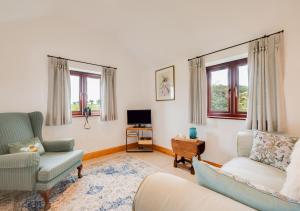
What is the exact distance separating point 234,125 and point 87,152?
293cm

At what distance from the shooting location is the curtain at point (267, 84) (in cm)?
209

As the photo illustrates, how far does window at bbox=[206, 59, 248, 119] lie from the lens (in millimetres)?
2701

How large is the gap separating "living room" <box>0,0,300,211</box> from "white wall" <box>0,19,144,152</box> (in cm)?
2

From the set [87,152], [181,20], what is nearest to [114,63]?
[181,20]

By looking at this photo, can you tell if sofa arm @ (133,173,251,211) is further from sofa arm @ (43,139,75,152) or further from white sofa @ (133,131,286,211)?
sofa arm @ (43,139,75,152)

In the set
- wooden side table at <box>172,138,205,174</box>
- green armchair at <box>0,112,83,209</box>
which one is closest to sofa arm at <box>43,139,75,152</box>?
green armchair at <box>0,112,83,209</box>

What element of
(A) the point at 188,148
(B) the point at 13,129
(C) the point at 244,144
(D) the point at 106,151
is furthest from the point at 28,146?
(C) the point at 244,144

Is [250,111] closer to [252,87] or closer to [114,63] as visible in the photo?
A: [252,87]

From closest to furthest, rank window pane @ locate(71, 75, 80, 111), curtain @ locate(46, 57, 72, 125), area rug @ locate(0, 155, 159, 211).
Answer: area rug @ locate(0, 155, 159, 211), curtain @ locate(46, 57, 72, 125), window pane @ locate(71, 75, 80, 111)

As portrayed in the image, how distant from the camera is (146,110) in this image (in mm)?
4094

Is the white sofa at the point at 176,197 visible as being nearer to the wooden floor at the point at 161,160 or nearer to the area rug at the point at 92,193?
the area rug at the point at 92,193

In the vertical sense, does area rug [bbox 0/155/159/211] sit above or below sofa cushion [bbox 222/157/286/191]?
below

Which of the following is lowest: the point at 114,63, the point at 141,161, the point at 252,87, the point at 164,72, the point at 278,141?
the point at 141,161

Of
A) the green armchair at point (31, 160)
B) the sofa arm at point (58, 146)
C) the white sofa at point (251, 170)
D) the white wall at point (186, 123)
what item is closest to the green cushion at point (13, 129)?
the green armchair at point (31, 160)
